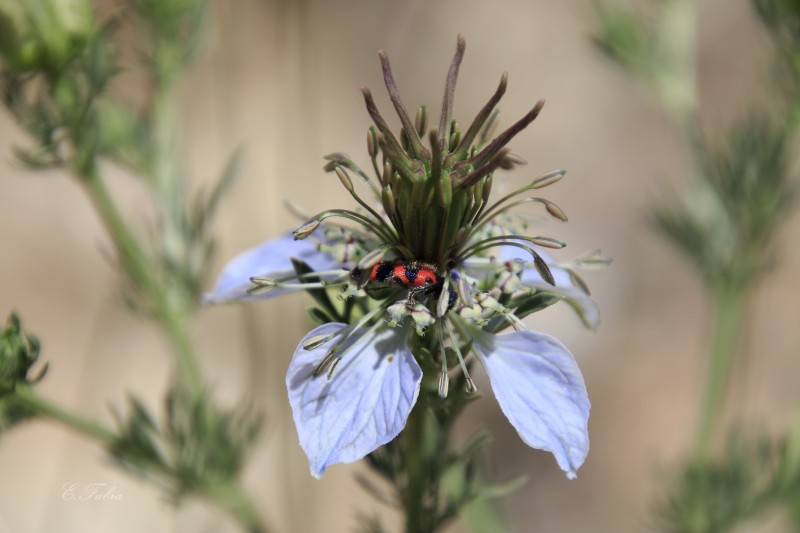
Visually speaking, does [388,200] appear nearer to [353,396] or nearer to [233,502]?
[353,396]

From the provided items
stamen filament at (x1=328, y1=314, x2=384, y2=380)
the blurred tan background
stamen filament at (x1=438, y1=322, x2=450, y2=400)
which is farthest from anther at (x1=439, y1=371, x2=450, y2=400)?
the blurred tan background

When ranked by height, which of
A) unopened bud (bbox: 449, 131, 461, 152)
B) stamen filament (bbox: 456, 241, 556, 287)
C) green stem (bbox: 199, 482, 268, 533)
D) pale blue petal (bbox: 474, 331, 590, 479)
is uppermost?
unopened bud (bbox: 449, 131, 461, 152)

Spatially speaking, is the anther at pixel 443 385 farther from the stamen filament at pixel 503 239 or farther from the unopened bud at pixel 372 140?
the unopened bud at pixel 372 140

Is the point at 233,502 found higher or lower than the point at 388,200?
lower

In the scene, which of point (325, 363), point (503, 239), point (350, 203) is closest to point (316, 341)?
point (325, 363)

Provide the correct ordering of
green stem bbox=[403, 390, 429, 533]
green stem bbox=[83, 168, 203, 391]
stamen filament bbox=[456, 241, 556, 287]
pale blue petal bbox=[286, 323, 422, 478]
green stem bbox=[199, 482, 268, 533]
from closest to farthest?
pale blue petal bbox=[286, 323, 422, 478]
stamen filament bbox=[456, 241, 556, 287]
green stem bbox=[403, 390, 429, 533]
green stem bbox=[83, 168, 203, 391]
green stem bbox=[199, 482, 268, 533]

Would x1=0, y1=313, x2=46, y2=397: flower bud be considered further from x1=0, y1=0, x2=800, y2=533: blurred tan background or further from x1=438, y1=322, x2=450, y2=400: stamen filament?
x1=0, y1=0, x2=800, y2=533: blurred tan background
